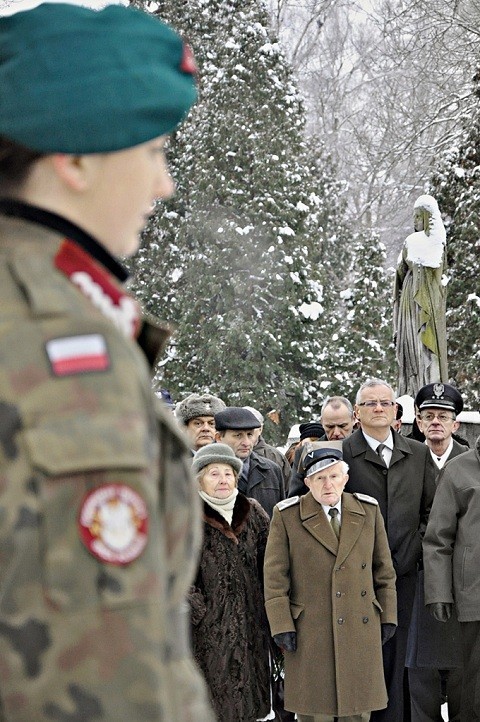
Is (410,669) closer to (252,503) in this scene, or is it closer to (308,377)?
(252,503)

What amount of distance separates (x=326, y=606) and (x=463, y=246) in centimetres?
1747

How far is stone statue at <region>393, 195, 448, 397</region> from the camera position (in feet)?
45.3

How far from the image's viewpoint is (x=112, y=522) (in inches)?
47.8

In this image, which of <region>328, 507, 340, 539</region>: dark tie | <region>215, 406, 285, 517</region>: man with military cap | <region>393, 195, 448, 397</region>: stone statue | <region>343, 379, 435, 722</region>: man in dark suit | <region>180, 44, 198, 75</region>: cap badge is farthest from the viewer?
<region>393, 195, 448, 397</region>: stone statue

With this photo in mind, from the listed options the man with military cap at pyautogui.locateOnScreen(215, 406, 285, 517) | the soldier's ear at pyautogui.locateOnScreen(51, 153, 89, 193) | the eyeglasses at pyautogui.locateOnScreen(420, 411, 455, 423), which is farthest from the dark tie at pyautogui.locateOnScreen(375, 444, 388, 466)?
the soldier's ear at pyautogui.locateOnScreen(51, 153, 89, 193)

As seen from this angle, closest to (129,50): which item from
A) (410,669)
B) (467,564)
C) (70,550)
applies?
(70,550)

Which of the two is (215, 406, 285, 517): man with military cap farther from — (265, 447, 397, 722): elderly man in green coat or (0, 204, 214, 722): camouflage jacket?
(0, 204, 214, 722): camouflage jacket

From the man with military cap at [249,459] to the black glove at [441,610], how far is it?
1467 mm

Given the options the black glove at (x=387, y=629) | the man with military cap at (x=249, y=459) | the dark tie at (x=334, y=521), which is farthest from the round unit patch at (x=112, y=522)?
the man with military cap at (x=249, y=459)

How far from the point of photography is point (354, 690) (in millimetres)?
6227

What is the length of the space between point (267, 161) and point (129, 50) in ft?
82.3

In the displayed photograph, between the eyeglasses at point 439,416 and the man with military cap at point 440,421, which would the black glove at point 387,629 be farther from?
the eyeglasses at point 439,416

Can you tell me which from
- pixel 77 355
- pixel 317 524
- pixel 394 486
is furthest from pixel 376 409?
pixel 77 355

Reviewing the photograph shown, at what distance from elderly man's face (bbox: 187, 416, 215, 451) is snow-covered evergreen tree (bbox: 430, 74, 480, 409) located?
1410 centimetres
